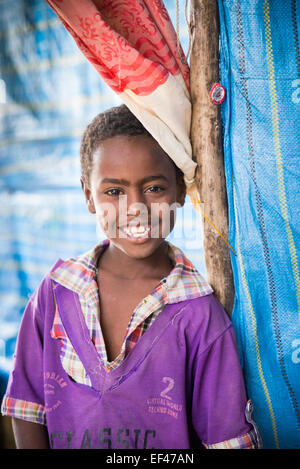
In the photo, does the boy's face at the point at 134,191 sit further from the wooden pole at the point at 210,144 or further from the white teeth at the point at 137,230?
the wooden pole at the point at 210,144

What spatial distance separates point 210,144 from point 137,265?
1.63ft

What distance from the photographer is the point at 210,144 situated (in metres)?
1.21

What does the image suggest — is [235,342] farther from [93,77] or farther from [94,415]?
[93,77]

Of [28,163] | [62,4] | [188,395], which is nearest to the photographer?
[62,4]

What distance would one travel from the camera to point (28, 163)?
1.93m

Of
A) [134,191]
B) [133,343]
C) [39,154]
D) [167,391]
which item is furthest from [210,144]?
[39,154]

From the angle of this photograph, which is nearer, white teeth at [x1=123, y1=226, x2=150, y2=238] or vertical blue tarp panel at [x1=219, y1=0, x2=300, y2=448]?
vertical blue tarp panel at [x1=219, y1=0, x2=300, y2=448]

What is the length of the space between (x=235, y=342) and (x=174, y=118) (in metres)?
0.76

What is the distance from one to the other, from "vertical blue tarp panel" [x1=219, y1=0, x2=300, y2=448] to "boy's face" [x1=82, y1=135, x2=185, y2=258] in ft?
0.72

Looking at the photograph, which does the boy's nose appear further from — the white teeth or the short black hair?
the short black hair

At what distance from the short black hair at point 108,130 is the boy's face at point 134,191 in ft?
0.08

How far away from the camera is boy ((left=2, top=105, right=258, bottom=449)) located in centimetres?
115

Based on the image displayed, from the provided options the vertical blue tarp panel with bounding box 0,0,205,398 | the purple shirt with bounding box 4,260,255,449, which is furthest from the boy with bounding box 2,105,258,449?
the vertical blue tarp panel with bounding box 0,0,205,398
